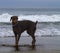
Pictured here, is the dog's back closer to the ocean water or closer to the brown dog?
the brown dog

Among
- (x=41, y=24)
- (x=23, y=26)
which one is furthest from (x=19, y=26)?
(x=41, y=24)

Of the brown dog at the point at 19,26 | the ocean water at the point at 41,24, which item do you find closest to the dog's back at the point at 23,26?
the brown dog at the point at 19,26

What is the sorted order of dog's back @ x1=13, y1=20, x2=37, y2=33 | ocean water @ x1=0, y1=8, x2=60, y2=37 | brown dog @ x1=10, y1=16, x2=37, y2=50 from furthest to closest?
ocean water @ x1=0, y1=8, x2=60, y2=37, dog's back @ x1=13, y1=20, x2=37, y2=33, brown dog @ x1=10, y1=16, x2=37, y2=50

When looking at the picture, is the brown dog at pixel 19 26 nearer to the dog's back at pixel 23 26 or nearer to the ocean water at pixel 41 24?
the dog's back at pixel 23 26

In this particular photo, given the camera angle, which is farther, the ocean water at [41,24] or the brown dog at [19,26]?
the ocean water at [41,24]

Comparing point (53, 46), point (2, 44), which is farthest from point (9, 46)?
point (53, 46)

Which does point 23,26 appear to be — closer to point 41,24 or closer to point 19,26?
point 19,26

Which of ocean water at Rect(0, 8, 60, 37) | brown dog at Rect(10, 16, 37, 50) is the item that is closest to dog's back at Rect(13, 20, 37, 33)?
brown dog at Rect(10, 16, 37, 50)

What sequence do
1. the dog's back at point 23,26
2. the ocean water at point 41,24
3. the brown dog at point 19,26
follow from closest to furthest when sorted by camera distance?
1. the brown dog at point 19,26
2. the dog's back at point 23,26
3. the ocean water at point 41,24

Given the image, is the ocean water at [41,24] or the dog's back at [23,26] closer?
the dog's back at [23,26]

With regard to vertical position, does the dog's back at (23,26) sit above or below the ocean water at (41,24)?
above

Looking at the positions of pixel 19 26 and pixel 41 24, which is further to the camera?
pixel 41 24

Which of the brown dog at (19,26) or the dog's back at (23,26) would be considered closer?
the brown dog at (19,26)

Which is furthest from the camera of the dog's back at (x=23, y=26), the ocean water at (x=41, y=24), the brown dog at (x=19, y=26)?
the ocean water at (x=41, y=24)
